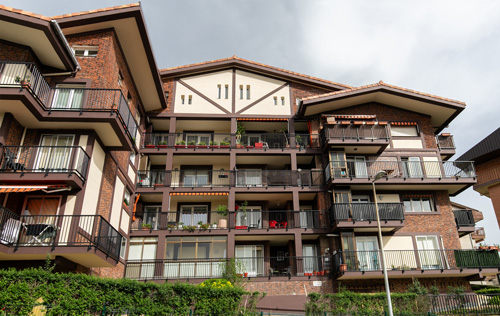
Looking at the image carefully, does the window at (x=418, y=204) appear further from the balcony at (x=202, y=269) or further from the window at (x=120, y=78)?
the window at (x=120, y=78)

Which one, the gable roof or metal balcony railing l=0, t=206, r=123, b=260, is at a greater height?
the gable roof

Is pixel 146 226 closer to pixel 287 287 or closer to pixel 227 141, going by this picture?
pixel 227 141

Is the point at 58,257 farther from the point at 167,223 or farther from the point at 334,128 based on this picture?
the point at 334,128

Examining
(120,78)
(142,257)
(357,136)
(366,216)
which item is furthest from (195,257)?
(357,136)

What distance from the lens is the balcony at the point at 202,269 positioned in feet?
81.1

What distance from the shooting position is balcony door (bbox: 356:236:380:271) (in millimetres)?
24328

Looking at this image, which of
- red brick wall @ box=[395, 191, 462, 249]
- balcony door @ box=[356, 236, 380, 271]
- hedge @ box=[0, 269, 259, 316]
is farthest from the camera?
red brick wall @ box=[395, 191, 462, 249]

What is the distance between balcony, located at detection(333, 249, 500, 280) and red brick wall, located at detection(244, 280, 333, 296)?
1202mm

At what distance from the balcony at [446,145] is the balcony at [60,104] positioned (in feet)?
73.3

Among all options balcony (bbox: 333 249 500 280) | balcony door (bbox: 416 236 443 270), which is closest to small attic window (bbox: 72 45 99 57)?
balcony (bbox: 333 249 500 280)

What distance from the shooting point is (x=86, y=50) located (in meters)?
21.3

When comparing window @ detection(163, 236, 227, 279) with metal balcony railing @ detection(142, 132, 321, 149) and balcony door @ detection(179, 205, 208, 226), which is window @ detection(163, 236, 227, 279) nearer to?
balcony door @ detection(179, 205, 208, 226)

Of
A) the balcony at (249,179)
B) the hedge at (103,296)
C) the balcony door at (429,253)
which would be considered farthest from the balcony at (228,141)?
the hedge at (103,296)

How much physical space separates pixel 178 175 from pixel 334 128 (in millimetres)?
11568
